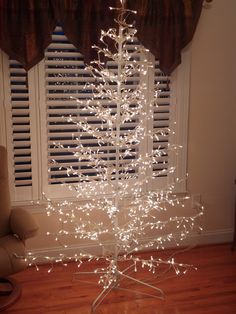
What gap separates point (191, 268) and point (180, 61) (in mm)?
1777

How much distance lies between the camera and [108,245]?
338 cm

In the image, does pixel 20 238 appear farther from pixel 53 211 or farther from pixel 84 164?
pixel 84 164

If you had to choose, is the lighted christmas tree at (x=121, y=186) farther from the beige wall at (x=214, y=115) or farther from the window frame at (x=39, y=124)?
the beige wall at (x=214, y=115)

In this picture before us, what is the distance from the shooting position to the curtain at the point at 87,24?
278 cm

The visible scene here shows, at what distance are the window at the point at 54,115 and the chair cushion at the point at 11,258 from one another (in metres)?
0.71

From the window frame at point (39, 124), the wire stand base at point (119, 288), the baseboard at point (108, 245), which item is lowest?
the wire stand base at point (119, 288)

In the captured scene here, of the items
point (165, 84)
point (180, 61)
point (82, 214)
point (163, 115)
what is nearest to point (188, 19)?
point (180, 61)

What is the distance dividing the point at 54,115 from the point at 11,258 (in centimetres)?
125

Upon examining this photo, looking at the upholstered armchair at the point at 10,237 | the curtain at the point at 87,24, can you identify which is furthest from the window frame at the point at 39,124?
the upholstered armchair at the point at 10,237

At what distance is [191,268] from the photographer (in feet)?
10.5

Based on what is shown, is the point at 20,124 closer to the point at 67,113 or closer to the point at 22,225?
the point at 67,113

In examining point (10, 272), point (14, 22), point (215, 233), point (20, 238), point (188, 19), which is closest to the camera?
point (10, 272)

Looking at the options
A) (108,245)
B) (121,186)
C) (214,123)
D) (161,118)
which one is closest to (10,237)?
(121,186)

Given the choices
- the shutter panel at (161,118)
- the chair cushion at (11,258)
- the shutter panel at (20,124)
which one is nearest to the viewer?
the chair cushion at (11,258)
